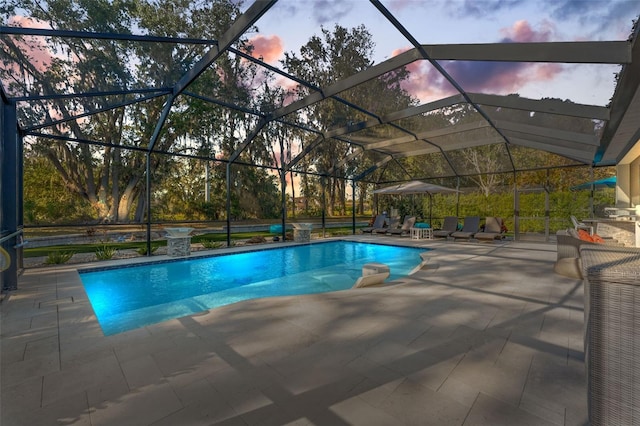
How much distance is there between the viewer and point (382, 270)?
557 cm

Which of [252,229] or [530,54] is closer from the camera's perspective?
[530,54]

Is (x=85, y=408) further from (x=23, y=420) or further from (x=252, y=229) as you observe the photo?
(x=252, y=229)

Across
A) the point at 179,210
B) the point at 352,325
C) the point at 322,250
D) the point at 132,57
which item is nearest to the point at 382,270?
the point at 352,325

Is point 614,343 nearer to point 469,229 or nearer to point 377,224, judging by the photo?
point 469,229

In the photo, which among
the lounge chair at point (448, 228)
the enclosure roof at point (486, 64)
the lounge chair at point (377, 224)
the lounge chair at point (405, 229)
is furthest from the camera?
the lounge chair at point (377, 224)

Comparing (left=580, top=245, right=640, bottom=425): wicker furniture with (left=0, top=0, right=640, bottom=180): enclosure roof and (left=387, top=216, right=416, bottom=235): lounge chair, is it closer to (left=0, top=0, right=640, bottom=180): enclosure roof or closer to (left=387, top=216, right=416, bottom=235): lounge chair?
(left=0, top=0, right=640, bottom=180): enclosure roof

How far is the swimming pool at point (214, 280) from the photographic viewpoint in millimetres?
5348

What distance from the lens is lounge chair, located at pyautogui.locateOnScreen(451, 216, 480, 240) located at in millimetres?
11430

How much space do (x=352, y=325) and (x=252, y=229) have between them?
668 inches

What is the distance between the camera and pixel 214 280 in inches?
293

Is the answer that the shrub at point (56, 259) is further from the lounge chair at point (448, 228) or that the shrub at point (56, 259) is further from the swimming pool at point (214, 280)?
the lounge chair at point (448, 228)

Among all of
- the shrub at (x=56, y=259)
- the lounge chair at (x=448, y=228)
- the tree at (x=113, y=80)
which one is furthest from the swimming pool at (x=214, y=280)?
the tree at (x=113, y=80)

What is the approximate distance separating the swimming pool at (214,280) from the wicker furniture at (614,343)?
17.0 feet

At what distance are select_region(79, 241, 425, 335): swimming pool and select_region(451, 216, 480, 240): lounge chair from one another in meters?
2.46
